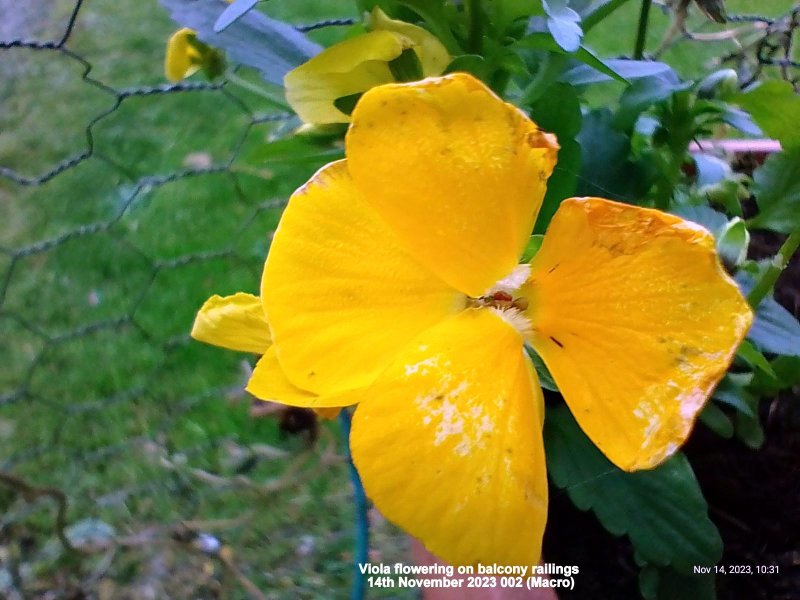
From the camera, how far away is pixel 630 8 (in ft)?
3.46

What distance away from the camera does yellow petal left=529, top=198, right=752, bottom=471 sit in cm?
19

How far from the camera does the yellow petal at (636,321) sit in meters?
0.19

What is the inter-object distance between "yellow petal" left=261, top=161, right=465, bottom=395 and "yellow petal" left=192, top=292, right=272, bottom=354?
54 millimetres

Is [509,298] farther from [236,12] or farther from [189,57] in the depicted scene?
[189,57]

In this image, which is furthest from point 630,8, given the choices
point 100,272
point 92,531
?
point 92,531

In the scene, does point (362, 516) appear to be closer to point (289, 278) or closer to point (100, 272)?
point (289, 278)

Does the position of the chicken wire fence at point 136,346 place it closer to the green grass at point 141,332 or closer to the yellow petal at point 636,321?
the green grass at point 141,332

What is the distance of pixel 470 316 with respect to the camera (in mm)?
223

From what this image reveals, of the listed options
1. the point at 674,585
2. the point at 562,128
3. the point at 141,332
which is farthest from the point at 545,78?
the point at 141,332

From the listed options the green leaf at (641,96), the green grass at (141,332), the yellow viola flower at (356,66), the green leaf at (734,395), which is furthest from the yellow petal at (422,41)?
the green grass at (141,332)

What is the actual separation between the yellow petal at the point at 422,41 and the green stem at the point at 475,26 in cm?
2

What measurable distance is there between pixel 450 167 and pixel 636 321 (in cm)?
7

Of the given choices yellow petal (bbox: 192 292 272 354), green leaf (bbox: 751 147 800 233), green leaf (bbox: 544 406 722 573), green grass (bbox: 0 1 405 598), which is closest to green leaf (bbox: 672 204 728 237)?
green leaf (bbox: 751 147 800 233)

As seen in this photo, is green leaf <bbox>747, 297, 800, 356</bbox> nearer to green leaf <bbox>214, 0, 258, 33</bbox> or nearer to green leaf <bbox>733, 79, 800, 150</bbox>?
green leaf <bbox>733, 79, 800, 150</bbox>
